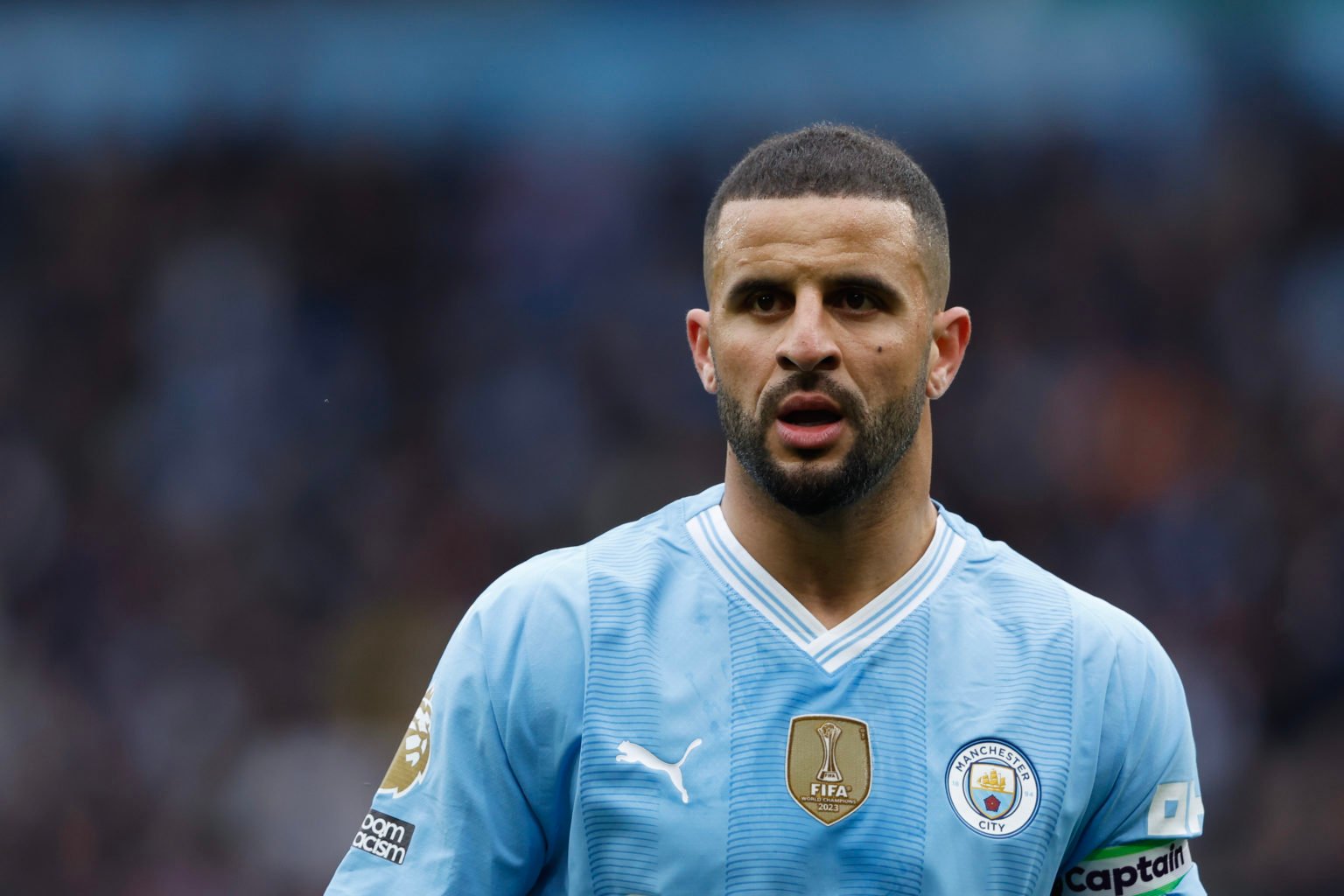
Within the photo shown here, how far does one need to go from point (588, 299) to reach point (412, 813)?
7.12m

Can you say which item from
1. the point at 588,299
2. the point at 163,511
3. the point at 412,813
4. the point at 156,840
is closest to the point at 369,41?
the point at 588,299

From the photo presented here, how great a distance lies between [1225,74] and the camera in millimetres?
9820

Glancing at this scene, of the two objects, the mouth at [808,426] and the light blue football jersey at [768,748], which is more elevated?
the mouth at [808,426]

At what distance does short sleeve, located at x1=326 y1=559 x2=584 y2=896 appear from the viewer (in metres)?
2.77

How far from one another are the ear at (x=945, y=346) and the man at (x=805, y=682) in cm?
3

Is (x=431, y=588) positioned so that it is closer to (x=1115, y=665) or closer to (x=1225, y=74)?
(x=1225, y=74)

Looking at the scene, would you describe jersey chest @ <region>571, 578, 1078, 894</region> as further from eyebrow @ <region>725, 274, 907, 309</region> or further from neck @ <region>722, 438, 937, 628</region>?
eyebrow @ <region>725, 274, 907, 309</region>

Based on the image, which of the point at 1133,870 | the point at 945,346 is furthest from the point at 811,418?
the point at 1133,870

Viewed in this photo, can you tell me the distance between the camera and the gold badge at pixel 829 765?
108 inches

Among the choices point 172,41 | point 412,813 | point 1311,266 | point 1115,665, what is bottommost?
point 412,813

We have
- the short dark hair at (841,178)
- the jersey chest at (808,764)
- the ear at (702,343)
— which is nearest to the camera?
the jersey chest at (808,764)

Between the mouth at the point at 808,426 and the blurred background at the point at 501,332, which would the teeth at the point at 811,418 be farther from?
the blurred background at the point at 501,332

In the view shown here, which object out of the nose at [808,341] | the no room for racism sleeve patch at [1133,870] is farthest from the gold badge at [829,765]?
the nose at [808,341]

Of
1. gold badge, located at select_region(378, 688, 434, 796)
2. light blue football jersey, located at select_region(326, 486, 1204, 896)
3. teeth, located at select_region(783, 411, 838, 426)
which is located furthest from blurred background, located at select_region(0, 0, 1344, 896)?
teeth, located at select_region(783, 411, 838, 426)
